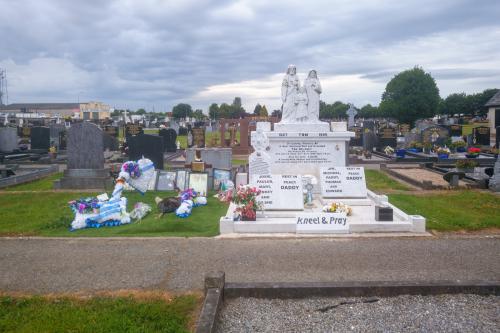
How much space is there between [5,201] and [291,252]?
9.36m

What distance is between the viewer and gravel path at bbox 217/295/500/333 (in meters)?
4.84

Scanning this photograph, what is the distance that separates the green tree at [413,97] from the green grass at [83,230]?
169ft

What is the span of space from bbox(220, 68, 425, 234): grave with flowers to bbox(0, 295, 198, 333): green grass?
3.58 m

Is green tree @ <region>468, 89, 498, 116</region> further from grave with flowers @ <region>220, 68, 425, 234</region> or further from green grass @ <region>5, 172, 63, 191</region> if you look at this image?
green grass @ <region>5, 172, 63, 191</region>

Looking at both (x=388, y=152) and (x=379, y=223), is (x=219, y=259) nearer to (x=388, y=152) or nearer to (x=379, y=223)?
(x=379, y=223)

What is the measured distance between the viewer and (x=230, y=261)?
701 cm

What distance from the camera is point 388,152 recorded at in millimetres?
24000

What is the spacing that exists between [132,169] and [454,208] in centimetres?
843

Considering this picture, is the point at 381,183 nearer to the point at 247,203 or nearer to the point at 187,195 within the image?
the point at 187,195

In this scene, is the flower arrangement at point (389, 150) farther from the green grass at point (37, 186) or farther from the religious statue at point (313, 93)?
the green grass at point (37, 186)

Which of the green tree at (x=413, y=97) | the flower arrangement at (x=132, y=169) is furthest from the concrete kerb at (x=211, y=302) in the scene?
the green tree at (x=413, y=97)

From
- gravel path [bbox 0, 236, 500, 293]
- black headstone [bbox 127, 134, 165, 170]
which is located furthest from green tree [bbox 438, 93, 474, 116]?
gravel path [bbox 0, 236, 500, 293]

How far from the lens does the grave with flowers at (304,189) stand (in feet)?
28.8

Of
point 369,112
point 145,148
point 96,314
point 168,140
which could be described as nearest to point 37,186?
point 145,148
